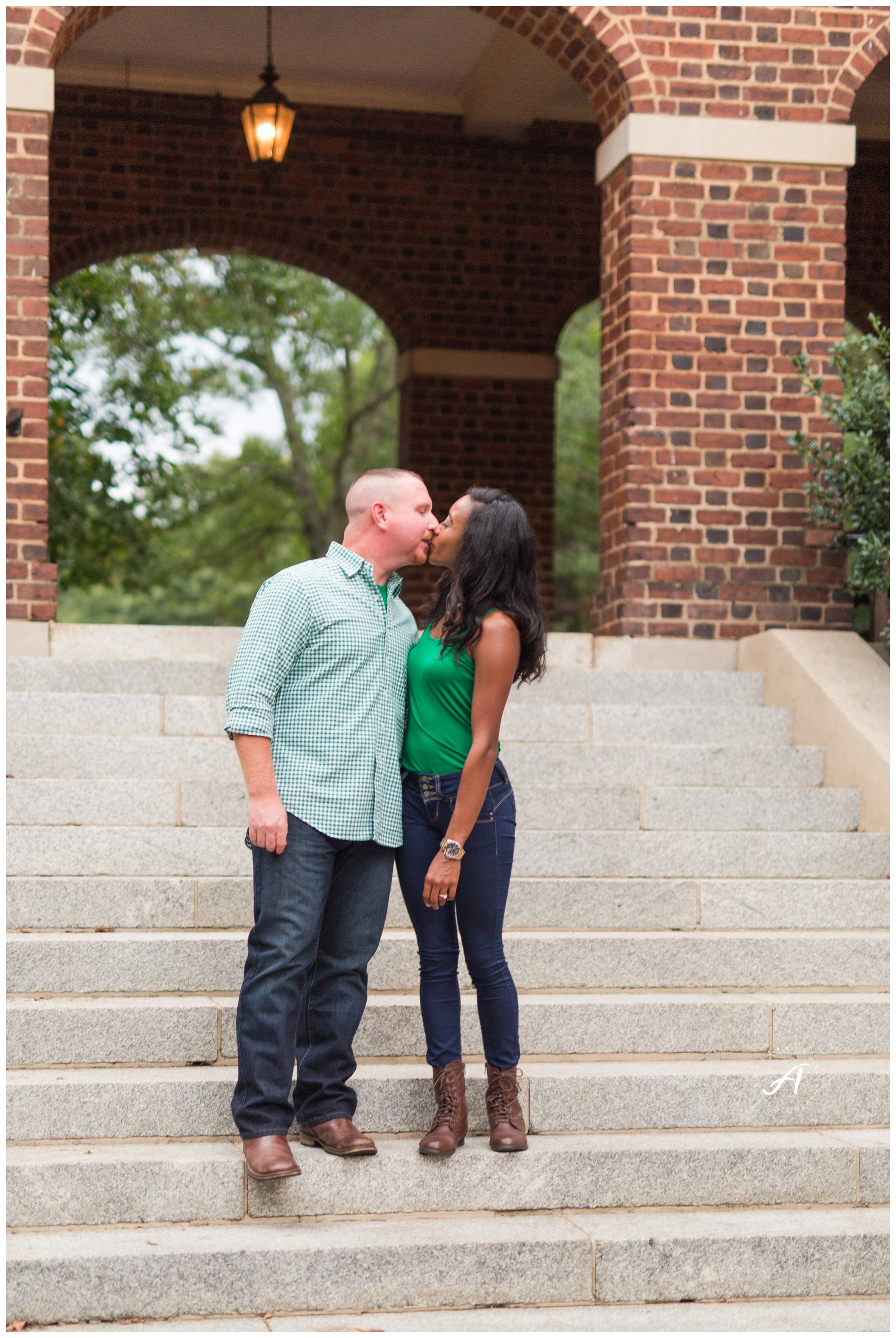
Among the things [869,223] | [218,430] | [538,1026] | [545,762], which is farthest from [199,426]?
[538,1026]

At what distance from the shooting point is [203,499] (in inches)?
876

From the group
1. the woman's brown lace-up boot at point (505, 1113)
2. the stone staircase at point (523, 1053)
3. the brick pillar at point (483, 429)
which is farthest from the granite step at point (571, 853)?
the brick pillar at point (483, 429)

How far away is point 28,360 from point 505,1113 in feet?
15.2

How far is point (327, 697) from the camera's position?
3492 millimetres

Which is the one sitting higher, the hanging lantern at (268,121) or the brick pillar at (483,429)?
the hanging lantern at (268,121)

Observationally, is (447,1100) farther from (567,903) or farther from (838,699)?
(838,699)

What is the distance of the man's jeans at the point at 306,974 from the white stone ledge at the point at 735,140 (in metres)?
4.92

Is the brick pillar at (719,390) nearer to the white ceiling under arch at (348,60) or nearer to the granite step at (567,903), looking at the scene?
the granite step at (567,903)

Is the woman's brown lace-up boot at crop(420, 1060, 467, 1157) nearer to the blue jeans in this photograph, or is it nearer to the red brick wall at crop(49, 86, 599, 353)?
the blue jeans

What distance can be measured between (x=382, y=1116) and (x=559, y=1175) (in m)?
0.51

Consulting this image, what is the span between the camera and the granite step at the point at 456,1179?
348 cm

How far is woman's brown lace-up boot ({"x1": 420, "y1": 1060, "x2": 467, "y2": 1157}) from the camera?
11.8 ft

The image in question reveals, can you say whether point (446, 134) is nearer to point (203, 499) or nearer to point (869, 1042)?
point (869, 1042)

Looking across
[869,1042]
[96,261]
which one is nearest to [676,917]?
[869,1042]
